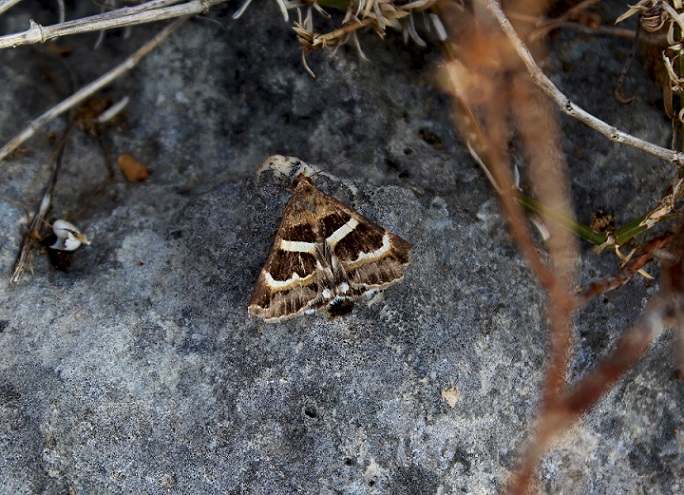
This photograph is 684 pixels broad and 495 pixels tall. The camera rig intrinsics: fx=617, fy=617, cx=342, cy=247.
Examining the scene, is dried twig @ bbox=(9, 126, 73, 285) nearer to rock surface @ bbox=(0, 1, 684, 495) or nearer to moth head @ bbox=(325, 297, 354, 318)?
rock surface @ bbox=(0, 1, 684, 495)

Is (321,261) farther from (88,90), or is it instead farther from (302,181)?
(88,90)

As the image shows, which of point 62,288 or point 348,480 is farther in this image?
point 62,288

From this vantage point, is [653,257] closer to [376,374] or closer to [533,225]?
[533,225]

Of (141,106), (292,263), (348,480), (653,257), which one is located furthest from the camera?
(141,106)

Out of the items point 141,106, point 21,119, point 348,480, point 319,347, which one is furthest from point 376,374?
point 21,119

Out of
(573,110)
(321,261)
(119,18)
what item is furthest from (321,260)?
(119,18)

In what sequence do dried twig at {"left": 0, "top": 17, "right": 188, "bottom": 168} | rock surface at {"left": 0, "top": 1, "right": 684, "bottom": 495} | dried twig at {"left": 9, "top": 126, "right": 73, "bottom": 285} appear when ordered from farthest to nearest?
1. dried twig at {"left": 0, "top": 17, "right": 188, "bottom": 168}
2. dried twig at {"left": 9, "top": 126, "right": 73, "bottom": 285}
3. rock surface at {"left": 0, "top": 1, "right": 684, "bottom": 495}

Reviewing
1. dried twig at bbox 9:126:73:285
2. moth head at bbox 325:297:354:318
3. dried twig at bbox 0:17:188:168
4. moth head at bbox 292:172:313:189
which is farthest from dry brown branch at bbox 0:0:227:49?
moth head at bbox 325:297:354:318
